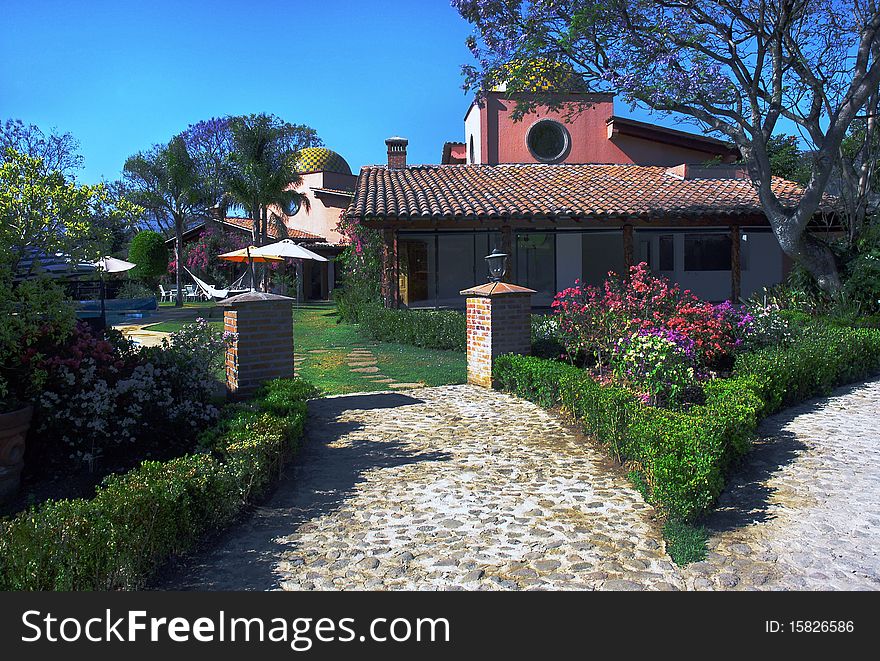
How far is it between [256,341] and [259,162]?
85.0ft

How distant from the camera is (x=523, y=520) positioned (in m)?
4.23

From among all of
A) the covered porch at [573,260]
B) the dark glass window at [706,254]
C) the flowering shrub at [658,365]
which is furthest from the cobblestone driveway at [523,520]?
the dark glass window at [706,254]

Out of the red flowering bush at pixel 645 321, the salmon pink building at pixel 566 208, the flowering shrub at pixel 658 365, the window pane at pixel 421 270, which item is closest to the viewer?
the flowering shrub at pixel 658 365

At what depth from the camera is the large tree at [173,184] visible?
106 feet

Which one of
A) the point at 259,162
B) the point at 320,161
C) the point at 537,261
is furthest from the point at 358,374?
the point at 320,161

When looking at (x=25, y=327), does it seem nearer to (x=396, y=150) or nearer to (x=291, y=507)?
(x=291, y=507)

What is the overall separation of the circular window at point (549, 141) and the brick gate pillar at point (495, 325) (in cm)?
1498

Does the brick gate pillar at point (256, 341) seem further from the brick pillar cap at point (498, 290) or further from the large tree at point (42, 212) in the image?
the brick pillar cap at point (498, 290)

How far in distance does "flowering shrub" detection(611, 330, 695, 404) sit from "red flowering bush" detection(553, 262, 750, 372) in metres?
0.88

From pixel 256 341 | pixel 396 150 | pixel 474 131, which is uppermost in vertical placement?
pixel 474 131

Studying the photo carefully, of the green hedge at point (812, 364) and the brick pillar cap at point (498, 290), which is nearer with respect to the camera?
the green hedge at point (812, 364)

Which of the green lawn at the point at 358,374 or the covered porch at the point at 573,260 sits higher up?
the covered porch at the point at 573,260

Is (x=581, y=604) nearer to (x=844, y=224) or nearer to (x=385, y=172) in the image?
(x=844, y=224)

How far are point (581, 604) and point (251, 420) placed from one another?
3211 mm
